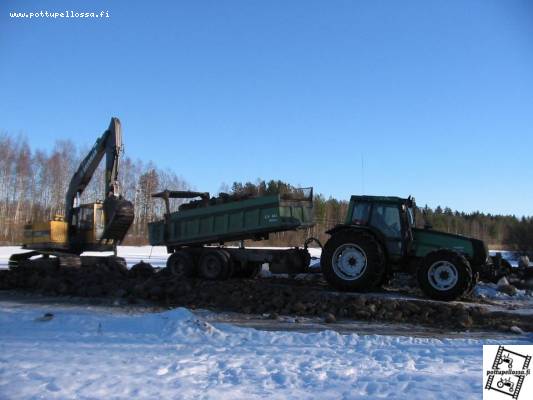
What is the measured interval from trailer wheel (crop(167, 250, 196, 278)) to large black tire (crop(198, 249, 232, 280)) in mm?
263

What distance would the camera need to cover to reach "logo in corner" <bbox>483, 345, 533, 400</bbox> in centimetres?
506

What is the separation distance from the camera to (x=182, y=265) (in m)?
14.6

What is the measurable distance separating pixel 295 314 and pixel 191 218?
5.51m

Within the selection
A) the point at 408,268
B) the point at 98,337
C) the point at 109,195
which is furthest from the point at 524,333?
the point at 109,195

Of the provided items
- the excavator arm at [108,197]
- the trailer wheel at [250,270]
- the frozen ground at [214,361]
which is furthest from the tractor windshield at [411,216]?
the excavator arm at [108,197]

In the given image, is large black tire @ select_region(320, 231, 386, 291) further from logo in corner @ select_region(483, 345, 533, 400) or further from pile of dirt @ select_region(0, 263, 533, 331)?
logo in corner @ select_region(483, 345, 533, 400)

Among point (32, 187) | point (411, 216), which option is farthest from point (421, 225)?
point (32, 187)

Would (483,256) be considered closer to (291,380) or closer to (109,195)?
(291,380)

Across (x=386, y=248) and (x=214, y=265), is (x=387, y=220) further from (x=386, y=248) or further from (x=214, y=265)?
(x=214, y=265)

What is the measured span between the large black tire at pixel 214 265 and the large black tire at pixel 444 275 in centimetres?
521

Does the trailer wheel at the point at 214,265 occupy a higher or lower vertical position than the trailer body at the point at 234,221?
lower

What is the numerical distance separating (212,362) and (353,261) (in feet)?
21.8

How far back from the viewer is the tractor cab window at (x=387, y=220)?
474 inches

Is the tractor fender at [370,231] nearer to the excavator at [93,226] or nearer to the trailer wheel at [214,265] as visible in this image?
the trailer wheel at [214,265]
